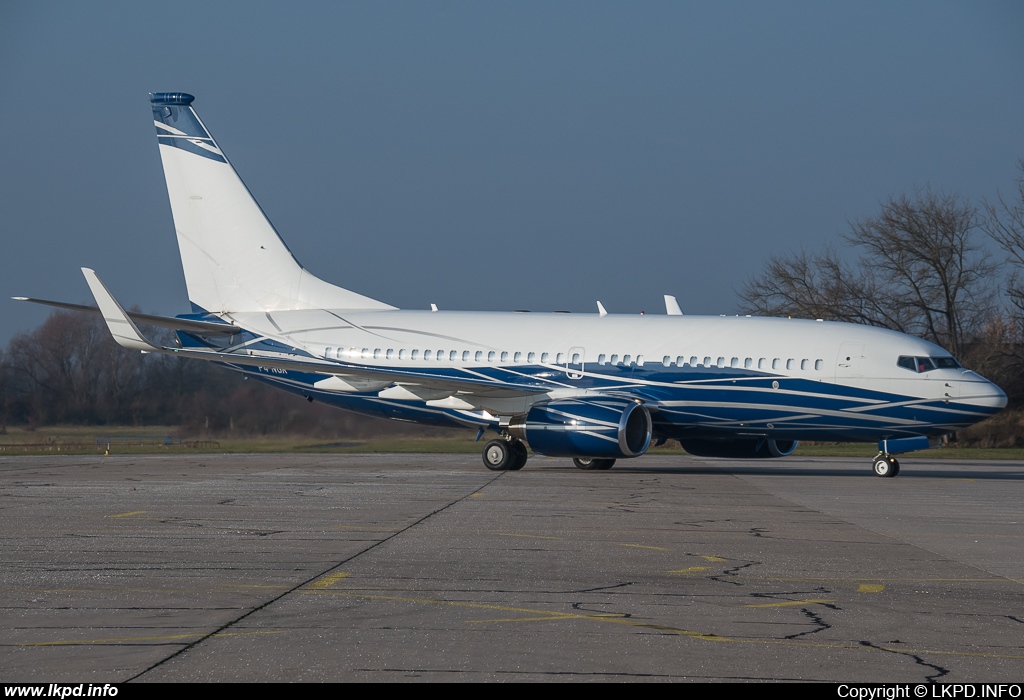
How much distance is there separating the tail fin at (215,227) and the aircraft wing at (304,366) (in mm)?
3639

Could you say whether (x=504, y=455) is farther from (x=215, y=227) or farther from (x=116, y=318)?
→ (x=215, y=227)

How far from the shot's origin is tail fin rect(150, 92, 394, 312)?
28.1 metres

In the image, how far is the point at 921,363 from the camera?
21.9 meters

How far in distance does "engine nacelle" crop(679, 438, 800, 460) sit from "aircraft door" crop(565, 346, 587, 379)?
290 cm

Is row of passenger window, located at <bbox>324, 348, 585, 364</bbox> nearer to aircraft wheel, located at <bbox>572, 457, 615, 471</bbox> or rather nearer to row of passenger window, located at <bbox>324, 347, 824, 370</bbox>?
row of passenger window, located at <bbox>324, 347, 824, 370</bbox>

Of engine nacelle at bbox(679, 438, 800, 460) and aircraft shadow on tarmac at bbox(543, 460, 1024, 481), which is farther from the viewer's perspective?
engine nacelle at bbox(679, 438, 800, 460)

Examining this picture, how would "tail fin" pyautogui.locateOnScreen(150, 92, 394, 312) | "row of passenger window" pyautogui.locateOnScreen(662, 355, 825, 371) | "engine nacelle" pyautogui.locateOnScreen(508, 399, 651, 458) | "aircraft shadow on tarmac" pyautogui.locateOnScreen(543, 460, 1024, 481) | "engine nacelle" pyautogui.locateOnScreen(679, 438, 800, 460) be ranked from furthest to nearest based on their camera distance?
"tail fin" pyautogui.locateOnScreen(150, 92, 394, 312) < "engine nacelle" pyautogui.locateOnScreen(679, 438, 800, 460) < "aircraft shadow on tarmac" pyautogui.locateOnScreen(543, 460, 1024, 481) < "row of passenger window" pyautogui.locateOnScreen(662, 355, 825, 371) < "engine nacelle" pyautogui.locateOnScreen(508, 399, 651, 458)

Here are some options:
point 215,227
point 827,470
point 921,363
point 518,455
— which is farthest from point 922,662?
point 215,227

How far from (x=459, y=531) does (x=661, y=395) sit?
463 inches

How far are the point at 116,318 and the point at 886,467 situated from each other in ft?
53.9

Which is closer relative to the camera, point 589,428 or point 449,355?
point 589,428

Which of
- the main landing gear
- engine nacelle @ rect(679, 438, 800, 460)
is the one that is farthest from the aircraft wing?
engine nacelle @ rect(679, 438, 800, 460)

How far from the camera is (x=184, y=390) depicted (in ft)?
108

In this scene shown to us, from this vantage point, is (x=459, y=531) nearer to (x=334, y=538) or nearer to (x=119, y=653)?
(x=334, y=538)
